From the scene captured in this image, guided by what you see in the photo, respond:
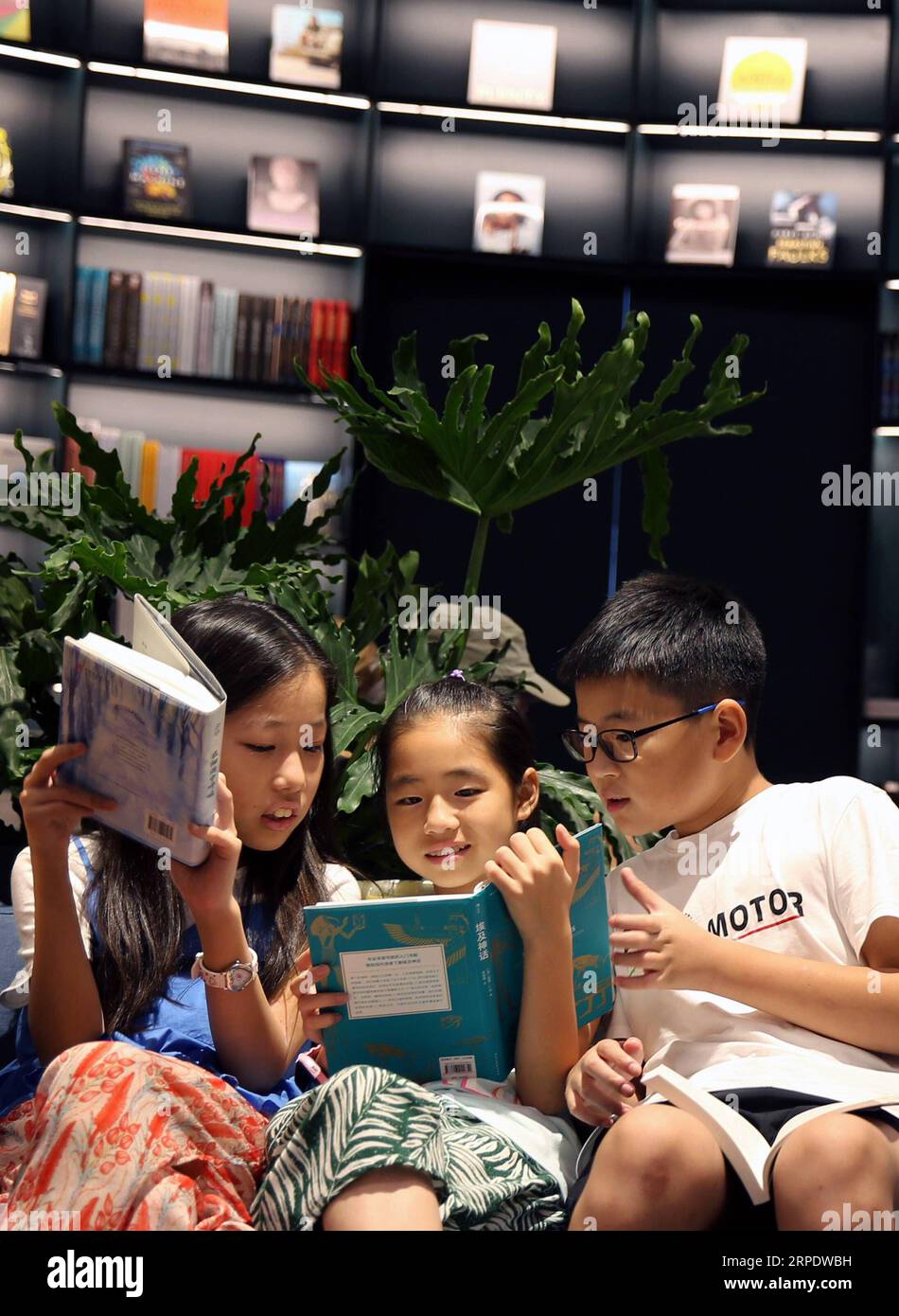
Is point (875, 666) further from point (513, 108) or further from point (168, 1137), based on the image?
point (168, 1137)

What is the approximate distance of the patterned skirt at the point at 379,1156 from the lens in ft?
4.04

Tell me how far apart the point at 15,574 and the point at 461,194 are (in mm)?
2802

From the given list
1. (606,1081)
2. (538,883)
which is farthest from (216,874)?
(606,1081)

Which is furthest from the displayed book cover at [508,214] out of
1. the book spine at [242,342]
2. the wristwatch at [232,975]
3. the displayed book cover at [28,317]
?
the wristwatch at [232,975]

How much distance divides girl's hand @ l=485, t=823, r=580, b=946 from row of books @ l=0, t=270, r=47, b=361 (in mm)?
3271

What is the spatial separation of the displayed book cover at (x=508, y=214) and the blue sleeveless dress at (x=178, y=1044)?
3.52 m

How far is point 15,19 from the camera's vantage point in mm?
4258

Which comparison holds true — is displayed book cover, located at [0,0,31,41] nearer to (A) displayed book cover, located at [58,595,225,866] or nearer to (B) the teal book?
(A) displayed book cover, located at [58,595,225,866]

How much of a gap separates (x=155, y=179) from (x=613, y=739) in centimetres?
345

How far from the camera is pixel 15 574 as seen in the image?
8.14 feet

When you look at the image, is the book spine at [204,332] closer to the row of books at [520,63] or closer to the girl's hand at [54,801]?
the row of books at [520,63]

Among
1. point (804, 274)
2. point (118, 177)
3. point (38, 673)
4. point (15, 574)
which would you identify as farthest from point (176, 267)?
point (38, 673)

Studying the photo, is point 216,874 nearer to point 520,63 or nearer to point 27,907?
point 27,907

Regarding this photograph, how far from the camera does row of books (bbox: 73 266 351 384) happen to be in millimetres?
4367
